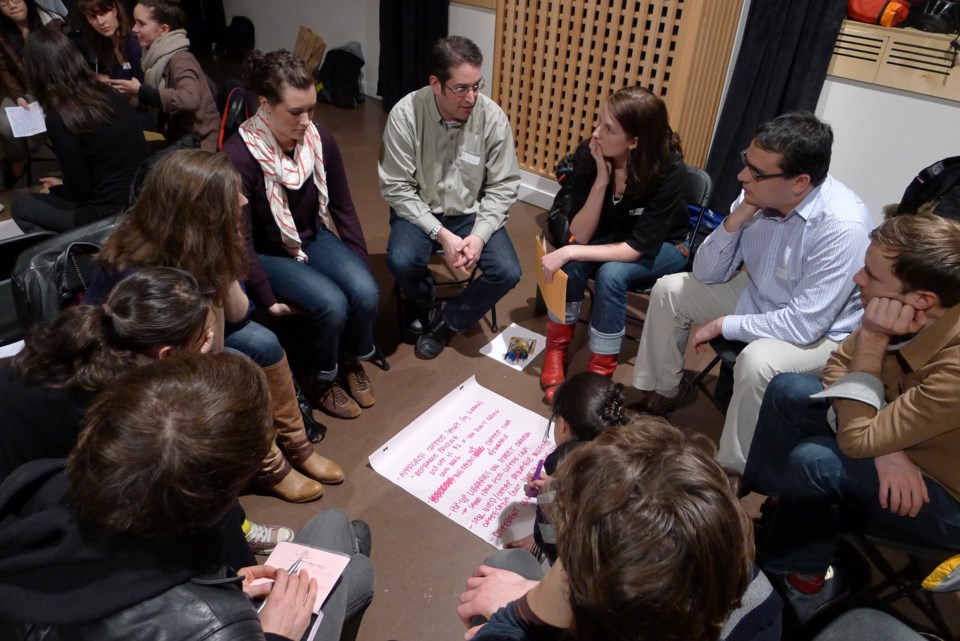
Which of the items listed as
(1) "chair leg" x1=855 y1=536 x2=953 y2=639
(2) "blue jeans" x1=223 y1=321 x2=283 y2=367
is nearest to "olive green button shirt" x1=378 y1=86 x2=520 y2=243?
(2) "blue jeans" x1=223 y1=321 x2=283 y2=367

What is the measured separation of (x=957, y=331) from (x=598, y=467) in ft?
3.80

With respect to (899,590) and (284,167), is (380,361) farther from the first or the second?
(899,590)

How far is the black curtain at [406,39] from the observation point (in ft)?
15.4

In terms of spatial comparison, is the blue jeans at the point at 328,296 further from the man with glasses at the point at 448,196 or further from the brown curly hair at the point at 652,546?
the brown curly hair at the point at 652,546

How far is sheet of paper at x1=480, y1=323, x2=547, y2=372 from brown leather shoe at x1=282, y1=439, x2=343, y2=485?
936 mm

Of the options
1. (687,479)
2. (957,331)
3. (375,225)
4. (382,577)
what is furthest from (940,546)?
(375,225)

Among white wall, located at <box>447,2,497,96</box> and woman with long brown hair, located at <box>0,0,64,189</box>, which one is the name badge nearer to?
white wall, located at <box>447,2,497,96</box>

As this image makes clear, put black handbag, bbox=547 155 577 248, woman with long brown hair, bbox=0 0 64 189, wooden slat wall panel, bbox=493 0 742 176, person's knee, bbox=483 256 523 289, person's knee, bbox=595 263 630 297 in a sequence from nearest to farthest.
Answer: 1. person's knee, bbox=595 263 630 297
2. person's knee, bbox=483 256 523 289
3. black handbag, bbox=547 155 577 248
4. wooden slat wall panel, bbox=493 0 742 176
5. woman with long brown hair, bbox=0 0 64 189

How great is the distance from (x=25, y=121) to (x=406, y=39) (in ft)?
9.03

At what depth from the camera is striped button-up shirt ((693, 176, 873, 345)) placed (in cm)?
189

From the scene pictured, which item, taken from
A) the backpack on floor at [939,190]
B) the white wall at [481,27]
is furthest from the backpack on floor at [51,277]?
the white wall at [481,27]

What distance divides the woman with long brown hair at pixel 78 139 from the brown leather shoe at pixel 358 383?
119cm

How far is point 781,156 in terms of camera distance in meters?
1.88

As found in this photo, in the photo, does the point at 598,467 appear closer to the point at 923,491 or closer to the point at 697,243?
the point at 923,491
